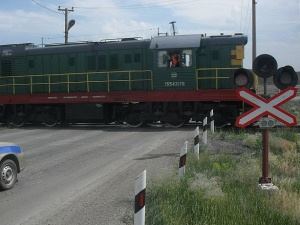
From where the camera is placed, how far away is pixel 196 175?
960cm

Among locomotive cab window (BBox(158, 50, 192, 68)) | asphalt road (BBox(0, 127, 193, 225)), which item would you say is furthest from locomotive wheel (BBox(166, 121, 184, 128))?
locomotive cab window (BBox(158, 50, 192, 68))

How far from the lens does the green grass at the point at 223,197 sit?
6.45 metres

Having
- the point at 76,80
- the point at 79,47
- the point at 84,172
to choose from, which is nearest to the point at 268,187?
the point at 84,172

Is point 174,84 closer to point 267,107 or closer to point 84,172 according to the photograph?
point 84,172

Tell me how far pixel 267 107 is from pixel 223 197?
204cm

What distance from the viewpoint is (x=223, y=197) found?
7.57m

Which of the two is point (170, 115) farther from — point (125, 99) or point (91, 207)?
point (91, 207)

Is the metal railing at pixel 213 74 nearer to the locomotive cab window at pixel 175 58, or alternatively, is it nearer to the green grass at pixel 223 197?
the locomotive cab window at pixel 175 58

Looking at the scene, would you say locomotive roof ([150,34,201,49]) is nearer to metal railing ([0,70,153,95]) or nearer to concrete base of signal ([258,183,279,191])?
metal railing ([0,70,153,95])

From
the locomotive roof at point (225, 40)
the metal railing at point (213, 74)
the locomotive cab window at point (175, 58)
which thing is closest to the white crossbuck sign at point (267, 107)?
the metal railing at point (213, 74)

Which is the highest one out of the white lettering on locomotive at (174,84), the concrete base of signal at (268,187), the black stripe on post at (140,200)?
the white lettering on locomotive at (174,84)

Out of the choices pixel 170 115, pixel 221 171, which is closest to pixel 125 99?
pixel 170 115

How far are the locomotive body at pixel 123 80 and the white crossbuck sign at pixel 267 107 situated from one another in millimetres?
11414

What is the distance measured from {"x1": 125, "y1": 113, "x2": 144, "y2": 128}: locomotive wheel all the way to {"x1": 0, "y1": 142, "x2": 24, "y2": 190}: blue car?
12271 mm
